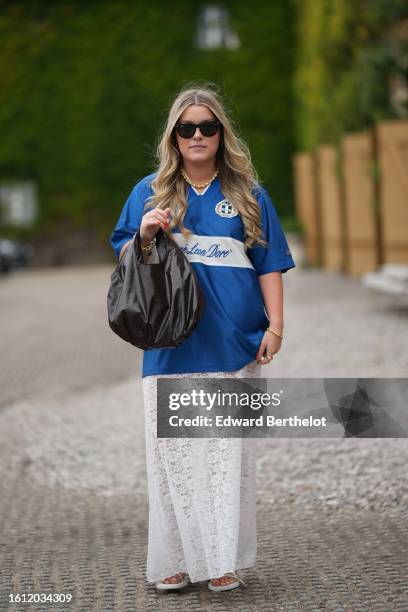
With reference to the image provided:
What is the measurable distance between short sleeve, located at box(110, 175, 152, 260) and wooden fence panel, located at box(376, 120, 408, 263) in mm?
12312

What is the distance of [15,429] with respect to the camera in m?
8.07

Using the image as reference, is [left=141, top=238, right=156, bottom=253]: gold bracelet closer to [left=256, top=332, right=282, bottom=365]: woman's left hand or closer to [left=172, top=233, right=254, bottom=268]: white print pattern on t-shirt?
[left=172, top=233, right=254, bottom=268]: white print pattern on t-shirt

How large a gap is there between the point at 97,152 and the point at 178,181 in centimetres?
3137

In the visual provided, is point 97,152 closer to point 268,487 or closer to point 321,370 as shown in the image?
point 321,370

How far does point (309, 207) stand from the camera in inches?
987

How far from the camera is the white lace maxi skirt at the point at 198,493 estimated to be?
3.89 m

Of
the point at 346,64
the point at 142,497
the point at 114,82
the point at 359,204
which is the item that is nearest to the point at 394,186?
the point at 359,204

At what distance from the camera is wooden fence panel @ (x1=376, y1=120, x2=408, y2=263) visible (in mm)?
16078

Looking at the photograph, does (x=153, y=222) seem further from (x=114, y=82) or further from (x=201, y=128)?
(x=114, y=82)

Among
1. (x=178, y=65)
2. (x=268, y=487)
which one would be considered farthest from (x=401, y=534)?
(x=178, y=65)

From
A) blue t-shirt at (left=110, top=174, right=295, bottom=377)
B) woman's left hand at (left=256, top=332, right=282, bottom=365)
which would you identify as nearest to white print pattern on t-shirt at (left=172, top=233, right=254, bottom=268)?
blue t-shirt at (left=110, top=174, right=295, bottom=377)

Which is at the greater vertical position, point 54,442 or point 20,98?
point 20,98

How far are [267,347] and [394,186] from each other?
41.9 feet

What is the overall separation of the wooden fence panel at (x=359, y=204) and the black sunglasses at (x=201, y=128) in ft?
43.8
